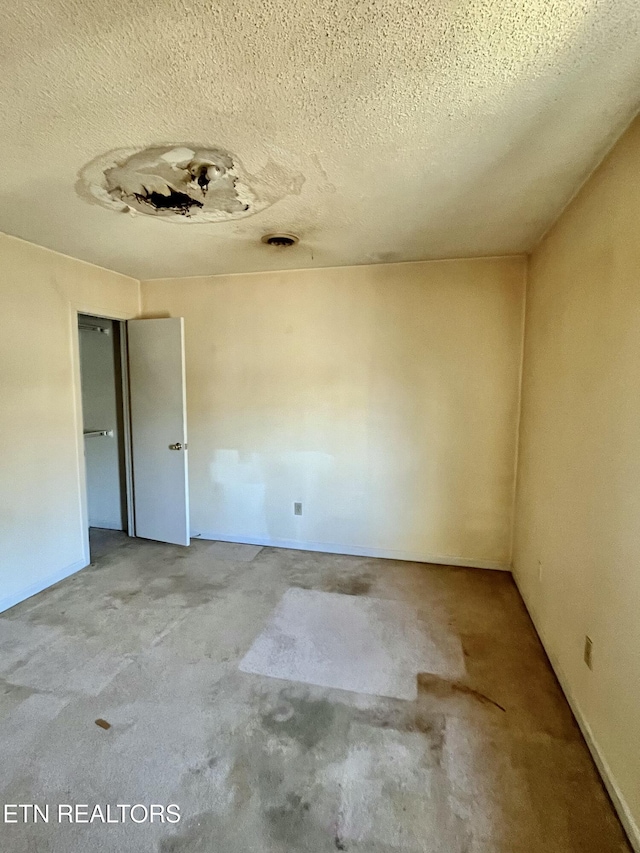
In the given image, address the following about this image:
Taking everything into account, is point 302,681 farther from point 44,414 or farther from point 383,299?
point 383,299

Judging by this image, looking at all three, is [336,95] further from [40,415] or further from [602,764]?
[40,415]

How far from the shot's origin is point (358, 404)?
11.5 ft

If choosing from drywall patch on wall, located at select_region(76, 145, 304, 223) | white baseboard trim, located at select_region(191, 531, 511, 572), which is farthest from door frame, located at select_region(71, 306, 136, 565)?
drywall patch on wall, located at select_region(76, 145, 304, 223)

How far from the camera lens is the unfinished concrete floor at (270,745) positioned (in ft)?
4.50

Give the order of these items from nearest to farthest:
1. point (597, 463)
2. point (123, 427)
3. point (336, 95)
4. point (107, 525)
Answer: point (336, 95) → point (597, 463) → point (123, 427) → point (107, 525)

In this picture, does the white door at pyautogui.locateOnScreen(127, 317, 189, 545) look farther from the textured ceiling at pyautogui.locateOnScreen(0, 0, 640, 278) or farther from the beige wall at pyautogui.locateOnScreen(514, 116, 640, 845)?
the beige wall at pyautogui.locateOnScreen(514, 116, 640, 845)

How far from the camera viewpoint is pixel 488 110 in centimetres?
141

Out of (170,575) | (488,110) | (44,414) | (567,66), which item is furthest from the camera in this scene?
(170,575)

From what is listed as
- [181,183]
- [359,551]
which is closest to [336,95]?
[181,183]

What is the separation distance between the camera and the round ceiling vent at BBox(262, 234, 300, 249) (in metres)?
2.67

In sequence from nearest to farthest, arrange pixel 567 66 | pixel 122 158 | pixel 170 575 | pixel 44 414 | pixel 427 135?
pixel 567 66 < pixel 427 135 < pixel 122 158 < pixel 44 414 < pixel 170 575

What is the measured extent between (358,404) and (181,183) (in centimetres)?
208

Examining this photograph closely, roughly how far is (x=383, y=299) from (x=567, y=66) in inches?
85.6

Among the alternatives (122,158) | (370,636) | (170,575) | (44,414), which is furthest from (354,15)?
(170,575)
